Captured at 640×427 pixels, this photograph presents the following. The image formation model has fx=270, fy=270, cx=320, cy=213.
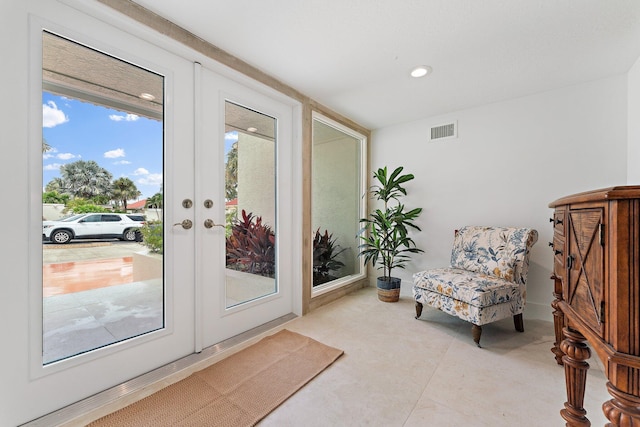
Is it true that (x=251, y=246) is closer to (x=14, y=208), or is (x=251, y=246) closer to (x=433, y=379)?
(x=14, y=208)

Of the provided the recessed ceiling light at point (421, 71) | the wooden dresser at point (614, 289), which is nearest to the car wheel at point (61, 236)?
the wooden dresser at point (614, 289)

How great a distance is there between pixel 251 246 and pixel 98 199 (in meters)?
1.12

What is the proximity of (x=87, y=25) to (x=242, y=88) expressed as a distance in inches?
38.8

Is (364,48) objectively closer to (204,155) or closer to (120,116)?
(204,155)

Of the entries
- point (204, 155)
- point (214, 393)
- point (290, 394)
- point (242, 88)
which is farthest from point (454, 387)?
point (242, 88)

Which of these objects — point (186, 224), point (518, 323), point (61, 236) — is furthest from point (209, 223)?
point (518, 323)

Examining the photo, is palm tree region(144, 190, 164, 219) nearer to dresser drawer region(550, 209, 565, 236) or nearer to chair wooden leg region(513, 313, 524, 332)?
dresser drawer region(550, 209, 565, 236)

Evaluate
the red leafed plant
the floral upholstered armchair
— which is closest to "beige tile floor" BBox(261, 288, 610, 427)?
the floral upholstered armchair

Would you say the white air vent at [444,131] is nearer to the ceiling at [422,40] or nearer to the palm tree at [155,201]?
the ceiling at [422,40]

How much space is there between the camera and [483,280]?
2.20 meters

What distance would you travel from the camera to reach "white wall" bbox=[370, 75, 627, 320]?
93.7 inches

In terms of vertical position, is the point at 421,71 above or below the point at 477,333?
above

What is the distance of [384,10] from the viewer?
1582mm

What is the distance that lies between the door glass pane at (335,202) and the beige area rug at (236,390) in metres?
1.11
